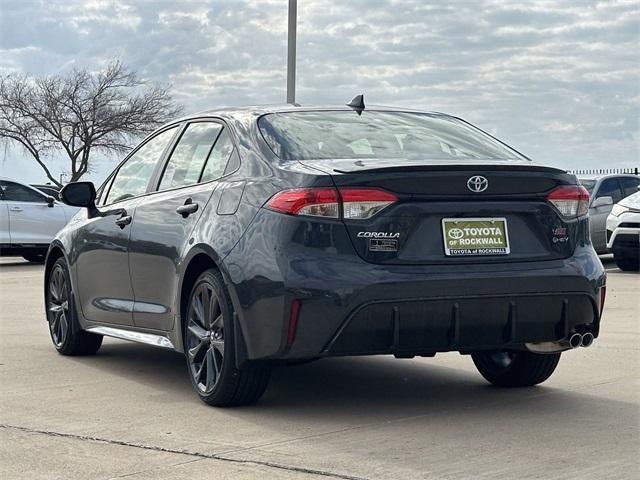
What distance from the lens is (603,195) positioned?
2022 centimetres

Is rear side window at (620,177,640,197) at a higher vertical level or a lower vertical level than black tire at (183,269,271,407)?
lower

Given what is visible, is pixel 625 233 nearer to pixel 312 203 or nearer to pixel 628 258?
pixel 628 258

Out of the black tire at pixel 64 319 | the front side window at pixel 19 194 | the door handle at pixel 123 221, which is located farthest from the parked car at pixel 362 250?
the front side window at pixel 19 194

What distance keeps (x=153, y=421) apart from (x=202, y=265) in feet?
3.09

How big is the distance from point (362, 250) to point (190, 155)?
1.86 m

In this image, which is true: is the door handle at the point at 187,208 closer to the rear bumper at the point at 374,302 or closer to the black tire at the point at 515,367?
the rear bumper at the point at 374,302

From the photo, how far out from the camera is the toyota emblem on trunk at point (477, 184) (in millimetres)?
6137

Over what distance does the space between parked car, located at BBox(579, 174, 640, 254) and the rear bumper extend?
12.9 m

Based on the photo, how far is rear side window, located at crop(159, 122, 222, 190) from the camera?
7.23m

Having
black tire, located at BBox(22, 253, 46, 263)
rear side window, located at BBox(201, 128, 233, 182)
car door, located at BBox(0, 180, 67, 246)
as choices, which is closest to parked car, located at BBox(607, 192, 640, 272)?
car door, located at BBox(0, 180, 67, 246)

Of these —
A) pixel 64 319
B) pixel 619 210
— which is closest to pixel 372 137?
pixel 64 319

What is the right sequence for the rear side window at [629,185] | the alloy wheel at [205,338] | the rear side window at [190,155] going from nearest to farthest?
the alloy wheel at [205,338]
the rear side window at [190,155]
the rear side window at [629,185]

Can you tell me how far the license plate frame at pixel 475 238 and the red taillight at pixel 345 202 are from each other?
1.11 ft

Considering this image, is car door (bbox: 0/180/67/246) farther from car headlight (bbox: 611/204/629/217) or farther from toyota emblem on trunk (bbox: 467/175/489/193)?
toyota emblem on trunk (bbox: 467/175/489/193)
